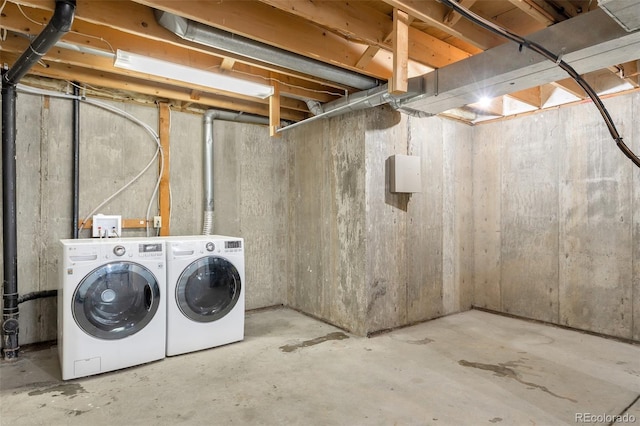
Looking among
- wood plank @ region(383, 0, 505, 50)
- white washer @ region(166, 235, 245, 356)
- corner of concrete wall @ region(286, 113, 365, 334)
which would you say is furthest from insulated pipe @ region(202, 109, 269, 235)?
wood plank @ region(383, 0, 505, 50)

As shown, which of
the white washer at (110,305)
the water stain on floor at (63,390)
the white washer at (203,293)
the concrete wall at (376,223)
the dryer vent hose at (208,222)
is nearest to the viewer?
the water stain on floor at (63,390)

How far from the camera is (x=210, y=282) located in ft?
10.1

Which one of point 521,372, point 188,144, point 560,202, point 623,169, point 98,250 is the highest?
point 188,144

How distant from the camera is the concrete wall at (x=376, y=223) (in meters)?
3.41

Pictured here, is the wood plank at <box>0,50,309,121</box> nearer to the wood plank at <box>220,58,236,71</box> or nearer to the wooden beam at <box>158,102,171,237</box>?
the wooden beam at <box>158,102,171,237</box>

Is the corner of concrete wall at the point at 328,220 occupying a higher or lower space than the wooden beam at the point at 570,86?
lower

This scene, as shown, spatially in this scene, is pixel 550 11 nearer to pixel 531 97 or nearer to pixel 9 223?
pixel 531 97

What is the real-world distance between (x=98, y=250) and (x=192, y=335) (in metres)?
1.00

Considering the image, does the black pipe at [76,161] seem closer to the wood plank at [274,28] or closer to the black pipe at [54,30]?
the black pipe at [54,30]

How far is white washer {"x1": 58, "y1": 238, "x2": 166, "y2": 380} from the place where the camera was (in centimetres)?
246

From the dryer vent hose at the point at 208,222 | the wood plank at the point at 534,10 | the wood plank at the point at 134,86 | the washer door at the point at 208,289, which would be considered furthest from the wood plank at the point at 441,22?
the dryer vent hose at the point at 208,222

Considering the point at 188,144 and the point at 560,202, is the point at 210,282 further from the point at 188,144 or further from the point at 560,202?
the point at 560,202

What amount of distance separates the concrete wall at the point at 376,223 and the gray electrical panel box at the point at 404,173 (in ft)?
0.28

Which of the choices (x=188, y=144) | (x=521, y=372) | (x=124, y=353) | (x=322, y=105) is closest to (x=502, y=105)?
(x=322, y=105)
